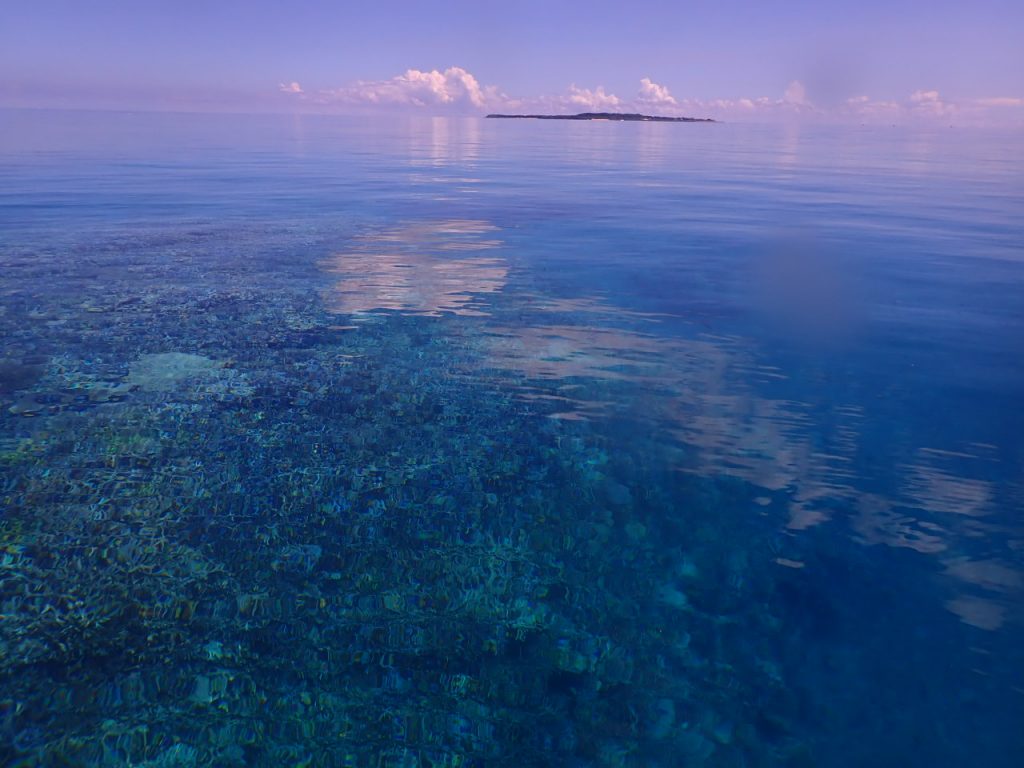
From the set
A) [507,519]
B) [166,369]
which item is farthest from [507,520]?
[166,369]

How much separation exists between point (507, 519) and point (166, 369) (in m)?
7.86

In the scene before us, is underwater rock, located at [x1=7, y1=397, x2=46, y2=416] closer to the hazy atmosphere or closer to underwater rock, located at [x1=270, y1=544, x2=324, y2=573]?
the hazy atmosphere

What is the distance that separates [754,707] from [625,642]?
4.25 ft

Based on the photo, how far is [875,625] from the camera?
6820 mm

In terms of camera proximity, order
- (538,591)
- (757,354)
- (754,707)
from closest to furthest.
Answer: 1. (754,707)
2. (538,591)
3. (757,354)

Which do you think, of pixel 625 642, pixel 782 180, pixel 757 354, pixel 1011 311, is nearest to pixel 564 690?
pixel 625 642

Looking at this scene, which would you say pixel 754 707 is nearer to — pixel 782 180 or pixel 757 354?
pixel 757 354

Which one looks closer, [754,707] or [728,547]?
[754,707]

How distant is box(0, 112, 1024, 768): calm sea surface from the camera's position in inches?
227

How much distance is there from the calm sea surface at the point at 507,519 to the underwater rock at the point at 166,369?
0.38 ft

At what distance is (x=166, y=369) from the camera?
40.9 ft

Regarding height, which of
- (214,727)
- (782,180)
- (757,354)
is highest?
(782,180)

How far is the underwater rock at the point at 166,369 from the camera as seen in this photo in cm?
1188

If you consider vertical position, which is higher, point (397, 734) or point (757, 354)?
point (757, 354)
